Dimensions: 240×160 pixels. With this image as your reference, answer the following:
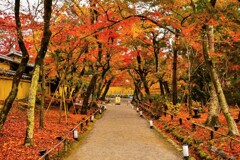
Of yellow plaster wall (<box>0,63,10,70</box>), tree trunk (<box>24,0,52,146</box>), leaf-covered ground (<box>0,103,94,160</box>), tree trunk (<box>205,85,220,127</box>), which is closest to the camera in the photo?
leaf-covered ground (<box>0,103,94,160</box>)

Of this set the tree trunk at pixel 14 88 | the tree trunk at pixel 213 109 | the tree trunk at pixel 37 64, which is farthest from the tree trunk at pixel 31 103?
the tree trunk at pixel 213 109

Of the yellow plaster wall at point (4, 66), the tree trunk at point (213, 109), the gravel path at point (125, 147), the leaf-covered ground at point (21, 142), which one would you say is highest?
the yellow plaster wall at point (4, 66)

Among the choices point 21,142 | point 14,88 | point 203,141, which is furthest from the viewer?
point 203,141

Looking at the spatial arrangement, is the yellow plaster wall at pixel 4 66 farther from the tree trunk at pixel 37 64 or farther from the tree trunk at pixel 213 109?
the tree trunk at pixel 213 109

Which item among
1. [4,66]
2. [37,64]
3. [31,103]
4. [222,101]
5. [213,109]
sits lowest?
[213,109]

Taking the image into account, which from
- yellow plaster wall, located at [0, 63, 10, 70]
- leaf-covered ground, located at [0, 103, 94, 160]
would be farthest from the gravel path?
yellow plaster wall, located at [0, 63, 10, 70]

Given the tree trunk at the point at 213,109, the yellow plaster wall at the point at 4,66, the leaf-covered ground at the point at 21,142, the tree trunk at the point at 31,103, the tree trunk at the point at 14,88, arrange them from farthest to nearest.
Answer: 1. the yellow plaster wall at the point at 4,66
2. the tree trunk at the point at 213,109
3. the tree trunk at the point at 31,103
4. the tree trunk at the point at 14,88
5. the leaf-covered ground at the point at 21,142

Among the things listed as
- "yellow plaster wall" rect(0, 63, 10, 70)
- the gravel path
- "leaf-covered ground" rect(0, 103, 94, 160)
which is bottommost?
the gravel path

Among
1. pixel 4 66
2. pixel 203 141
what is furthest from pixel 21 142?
pixel 4 66

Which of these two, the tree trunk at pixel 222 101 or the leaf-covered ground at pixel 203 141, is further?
the tree trunk at pixel 222 101

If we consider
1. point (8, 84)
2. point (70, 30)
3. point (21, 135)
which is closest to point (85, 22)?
point (70, 30)

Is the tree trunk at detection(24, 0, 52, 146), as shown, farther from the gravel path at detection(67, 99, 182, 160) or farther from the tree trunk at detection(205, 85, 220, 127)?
the tree trunk at detection(205, 85, 220, 127)

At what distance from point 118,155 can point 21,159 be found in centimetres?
399

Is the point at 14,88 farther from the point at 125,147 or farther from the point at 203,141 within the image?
the point at 203,141
